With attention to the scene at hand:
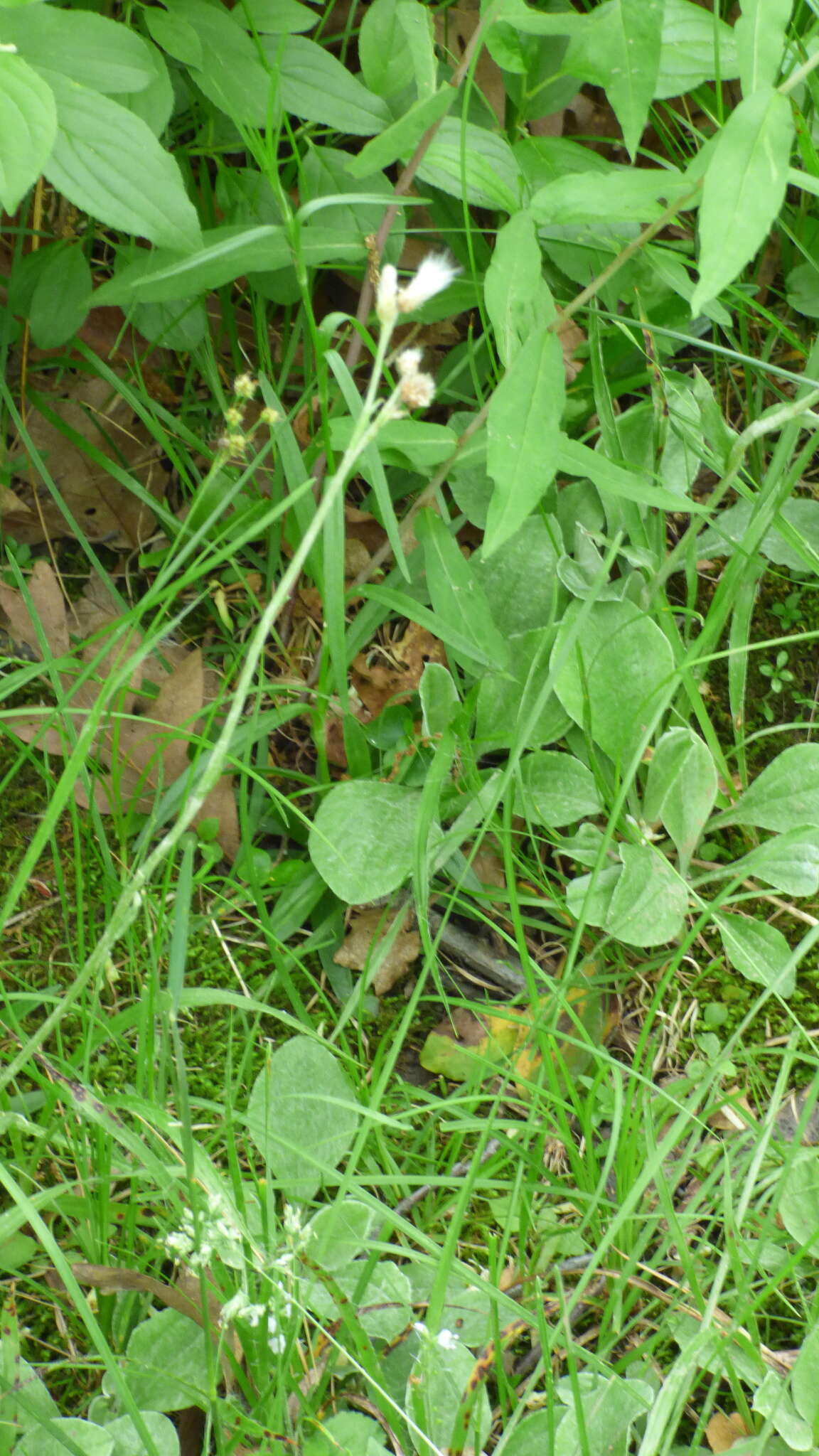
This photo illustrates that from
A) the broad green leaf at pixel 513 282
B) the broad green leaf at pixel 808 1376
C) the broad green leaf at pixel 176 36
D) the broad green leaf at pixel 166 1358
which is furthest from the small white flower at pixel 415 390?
the broad green leaf at pixel 808 1376

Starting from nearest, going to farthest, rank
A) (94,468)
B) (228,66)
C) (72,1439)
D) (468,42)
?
(72,1439) < (228,66) < (468,42) < (94,468)

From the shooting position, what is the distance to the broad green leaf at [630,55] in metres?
1.30

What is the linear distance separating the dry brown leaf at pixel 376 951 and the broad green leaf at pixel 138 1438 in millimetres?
649

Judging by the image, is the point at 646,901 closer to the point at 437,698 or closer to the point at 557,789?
the point at 557,789

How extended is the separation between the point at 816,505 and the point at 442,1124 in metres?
1.31

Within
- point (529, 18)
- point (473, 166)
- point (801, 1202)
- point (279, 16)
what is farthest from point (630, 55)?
point (801, 1202)

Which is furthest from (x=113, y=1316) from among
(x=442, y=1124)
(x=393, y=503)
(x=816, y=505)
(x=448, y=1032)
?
(x=816, y=505)

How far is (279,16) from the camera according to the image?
1.54 m

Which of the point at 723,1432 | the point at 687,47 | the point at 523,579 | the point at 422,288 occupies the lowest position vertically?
the point at 723,1432

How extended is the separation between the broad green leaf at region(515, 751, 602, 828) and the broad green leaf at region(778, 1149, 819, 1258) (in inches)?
23.1

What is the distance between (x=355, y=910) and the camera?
1.76 meters

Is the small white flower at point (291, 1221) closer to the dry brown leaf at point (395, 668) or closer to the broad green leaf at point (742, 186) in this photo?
the dry brown leaf at point (395, 668)

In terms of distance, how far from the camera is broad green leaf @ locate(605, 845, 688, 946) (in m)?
1.66

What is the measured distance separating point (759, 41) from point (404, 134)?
42 centimetres
